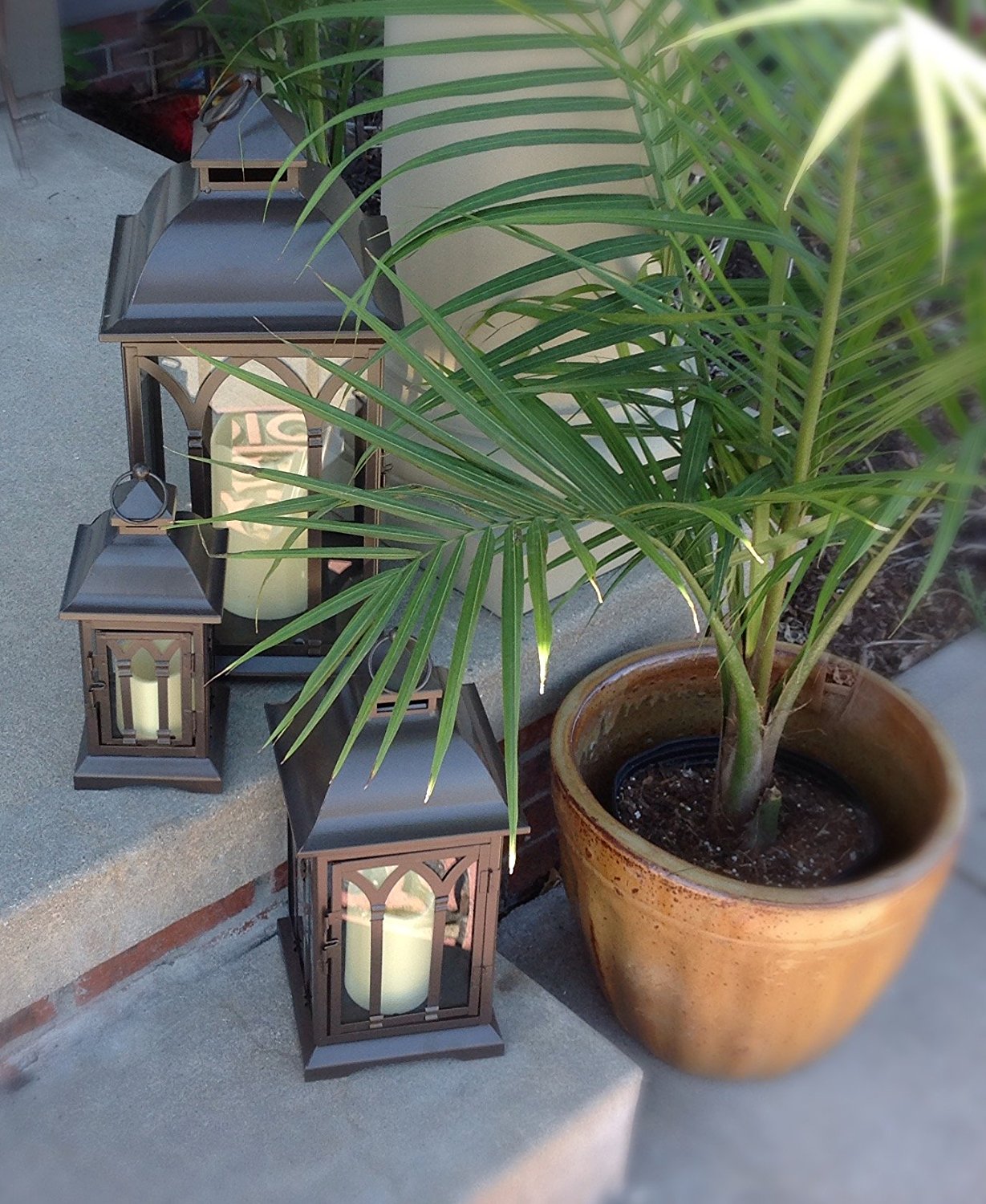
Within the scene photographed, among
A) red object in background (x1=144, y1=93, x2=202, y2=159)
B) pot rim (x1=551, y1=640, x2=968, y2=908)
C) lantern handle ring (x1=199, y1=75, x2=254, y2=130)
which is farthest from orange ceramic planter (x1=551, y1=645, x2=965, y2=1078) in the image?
red object in background (x1=144, y1=93, x2=202, y2=159)

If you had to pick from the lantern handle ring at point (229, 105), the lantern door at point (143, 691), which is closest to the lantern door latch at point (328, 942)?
the lantern door at point (143, 691)

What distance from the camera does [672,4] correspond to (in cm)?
135

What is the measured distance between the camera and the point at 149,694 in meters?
1.24

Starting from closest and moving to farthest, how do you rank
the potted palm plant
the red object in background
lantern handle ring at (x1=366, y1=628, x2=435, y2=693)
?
the potted palm plant < lantern handle ring at (x1=366, y1=628, x2=435, y2=693) < the red object in background

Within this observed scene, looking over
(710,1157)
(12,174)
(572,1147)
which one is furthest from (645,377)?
(12,174)

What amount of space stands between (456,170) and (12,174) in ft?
4.86

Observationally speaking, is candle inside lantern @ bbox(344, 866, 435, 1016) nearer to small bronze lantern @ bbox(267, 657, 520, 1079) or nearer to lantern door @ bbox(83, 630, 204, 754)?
small bronze lantern @ bbox(267, 657, 520, 1079)

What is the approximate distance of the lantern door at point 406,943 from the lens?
115 cm

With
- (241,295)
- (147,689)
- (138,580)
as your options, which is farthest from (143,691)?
(241,295)

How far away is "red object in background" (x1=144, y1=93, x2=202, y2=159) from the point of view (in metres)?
3.08

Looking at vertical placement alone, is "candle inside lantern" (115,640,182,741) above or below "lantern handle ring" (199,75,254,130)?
below

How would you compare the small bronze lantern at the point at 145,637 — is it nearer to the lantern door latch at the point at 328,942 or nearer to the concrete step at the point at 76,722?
the concrete step at the point at 76,722

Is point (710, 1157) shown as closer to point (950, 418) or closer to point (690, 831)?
point (690, 831)

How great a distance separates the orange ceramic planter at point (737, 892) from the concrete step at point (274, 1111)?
4.3 inches
